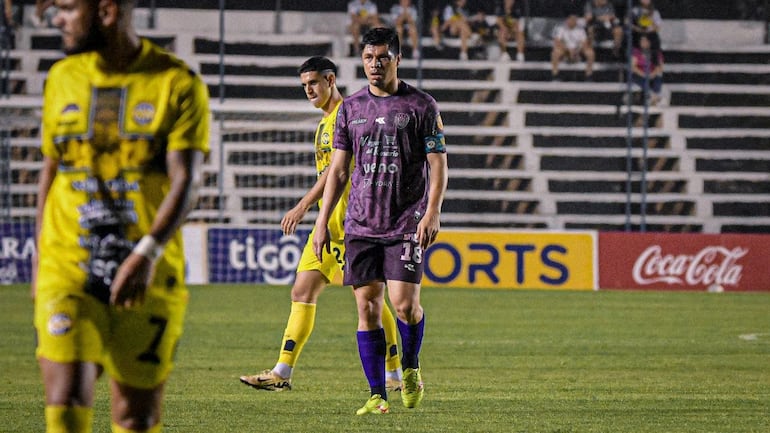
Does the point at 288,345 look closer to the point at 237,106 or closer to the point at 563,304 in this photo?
the point at 563,304

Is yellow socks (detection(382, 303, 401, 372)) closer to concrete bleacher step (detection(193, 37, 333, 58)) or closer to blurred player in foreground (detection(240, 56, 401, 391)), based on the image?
blurred player in foreground (detection(240, 56, 401, 391))

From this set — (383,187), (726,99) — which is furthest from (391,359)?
(726,99)

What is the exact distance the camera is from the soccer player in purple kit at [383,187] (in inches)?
291

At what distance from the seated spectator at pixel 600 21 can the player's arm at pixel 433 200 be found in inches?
800

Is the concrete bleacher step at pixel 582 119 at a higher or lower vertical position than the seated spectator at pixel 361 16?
lower

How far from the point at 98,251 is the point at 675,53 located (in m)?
25.7

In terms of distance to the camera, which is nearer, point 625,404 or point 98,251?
point 98,251

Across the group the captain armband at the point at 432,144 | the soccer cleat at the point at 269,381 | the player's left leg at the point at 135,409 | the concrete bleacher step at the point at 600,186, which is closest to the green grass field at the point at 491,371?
the soccer cleat at the point at 269,381

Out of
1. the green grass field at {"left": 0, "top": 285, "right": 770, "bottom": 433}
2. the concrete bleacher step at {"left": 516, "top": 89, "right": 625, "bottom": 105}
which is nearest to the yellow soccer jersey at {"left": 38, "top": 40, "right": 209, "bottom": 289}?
the green grass field at {"left": 0, "top": 285, "right": 770, "bottom": 433}

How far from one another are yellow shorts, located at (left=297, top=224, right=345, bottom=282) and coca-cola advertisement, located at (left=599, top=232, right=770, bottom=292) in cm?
1271

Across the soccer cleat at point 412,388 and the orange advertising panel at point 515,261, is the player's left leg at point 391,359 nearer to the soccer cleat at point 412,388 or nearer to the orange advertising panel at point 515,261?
the soccer cleat at point 412,388

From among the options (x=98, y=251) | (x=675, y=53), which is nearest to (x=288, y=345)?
(x=98, y=251)

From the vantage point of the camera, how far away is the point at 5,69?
82.5ft

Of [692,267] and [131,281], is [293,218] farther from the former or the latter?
[692,267]
